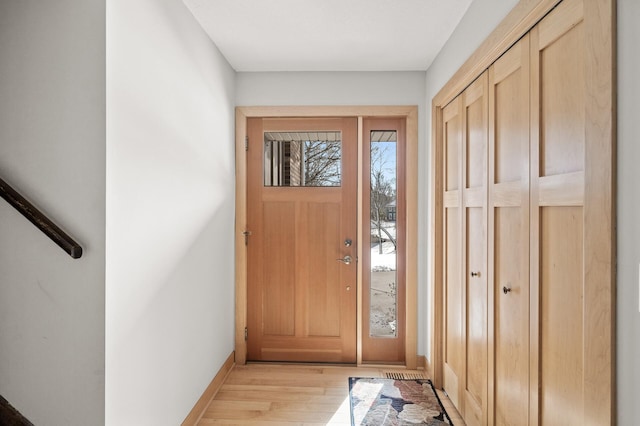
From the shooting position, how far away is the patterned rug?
2.45m

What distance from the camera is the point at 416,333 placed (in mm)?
3260

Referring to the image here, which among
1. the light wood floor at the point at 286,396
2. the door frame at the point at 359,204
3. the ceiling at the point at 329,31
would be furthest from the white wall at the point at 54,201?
the door frame at the point at 359,204

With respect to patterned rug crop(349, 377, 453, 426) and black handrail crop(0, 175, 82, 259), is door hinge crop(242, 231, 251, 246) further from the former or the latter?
black handrail crop(0, 175, 82, 259)

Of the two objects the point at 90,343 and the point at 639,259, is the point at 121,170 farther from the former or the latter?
the point at 639,259

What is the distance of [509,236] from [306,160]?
74.3 inches

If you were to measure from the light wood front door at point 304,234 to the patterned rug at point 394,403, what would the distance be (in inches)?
19.0

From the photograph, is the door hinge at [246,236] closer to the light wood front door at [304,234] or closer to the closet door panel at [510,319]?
the light wood front door at [304,234]

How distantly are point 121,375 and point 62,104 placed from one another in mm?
1094

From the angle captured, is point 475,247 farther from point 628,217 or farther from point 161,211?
point 161,211

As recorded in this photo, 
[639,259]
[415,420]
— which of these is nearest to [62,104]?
[639,259]

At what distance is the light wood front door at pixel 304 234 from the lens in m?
3.32

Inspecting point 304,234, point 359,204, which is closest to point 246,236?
point 304,234

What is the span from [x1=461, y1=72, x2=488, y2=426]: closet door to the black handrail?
189 centimetres

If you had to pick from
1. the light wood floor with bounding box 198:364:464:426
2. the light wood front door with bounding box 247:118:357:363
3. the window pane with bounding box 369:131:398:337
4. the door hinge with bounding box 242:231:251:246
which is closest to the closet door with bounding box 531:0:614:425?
the light wood floor with bounding box 198:364:464:426
